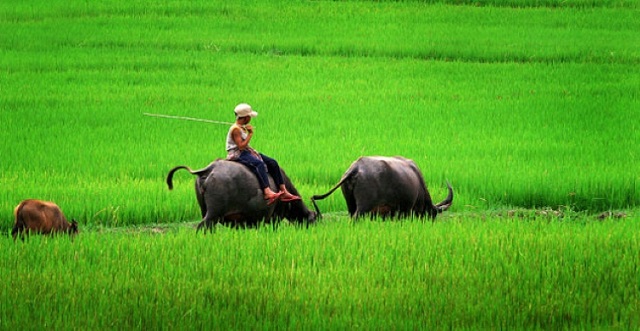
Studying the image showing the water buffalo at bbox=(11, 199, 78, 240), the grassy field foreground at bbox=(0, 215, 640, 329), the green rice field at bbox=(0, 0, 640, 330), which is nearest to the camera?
the grassy field foreground at bbox=(0, 215, 640, 329)

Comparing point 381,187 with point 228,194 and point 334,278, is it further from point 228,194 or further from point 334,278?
point 334,278

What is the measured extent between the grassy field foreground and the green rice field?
19 millimetres

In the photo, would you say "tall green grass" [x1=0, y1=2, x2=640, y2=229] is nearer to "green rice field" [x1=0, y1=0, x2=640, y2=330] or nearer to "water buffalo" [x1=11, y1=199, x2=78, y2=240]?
"green rice field" [x1=0, y1=0, x2=640, y2=330]

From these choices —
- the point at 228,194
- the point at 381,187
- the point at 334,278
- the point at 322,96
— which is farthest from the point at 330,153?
the point at 334,278

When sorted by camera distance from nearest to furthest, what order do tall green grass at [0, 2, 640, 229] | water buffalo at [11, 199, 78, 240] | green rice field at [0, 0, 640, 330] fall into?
1. green rice field at [0, 0, 640, 330]
2. water buffalo at [11, 199, 78, 240]
3. tall green grass at [0, 2, 640, 229]

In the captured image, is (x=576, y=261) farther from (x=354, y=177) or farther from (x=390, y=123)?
(x=390, y=123)

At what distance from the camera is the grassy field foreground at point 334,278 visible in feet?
18.2

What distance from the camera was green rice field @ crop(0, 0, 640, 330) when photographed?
588cm

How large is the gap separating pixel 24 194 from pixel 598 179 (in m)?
4.87

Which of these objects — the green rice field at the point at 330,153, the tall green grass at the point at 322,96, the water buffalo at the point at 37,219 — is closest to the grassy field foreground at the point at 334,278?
the green rice field at the point at 330,153

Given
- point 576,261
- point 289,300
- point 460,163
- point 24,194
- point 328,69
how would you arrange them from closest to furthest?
point 289,300
point 576,261
point 24,194
point 460,163
point 328,69

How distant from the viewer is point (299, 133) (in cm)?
1259

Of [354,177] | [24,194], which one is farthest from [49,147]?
[354,177]

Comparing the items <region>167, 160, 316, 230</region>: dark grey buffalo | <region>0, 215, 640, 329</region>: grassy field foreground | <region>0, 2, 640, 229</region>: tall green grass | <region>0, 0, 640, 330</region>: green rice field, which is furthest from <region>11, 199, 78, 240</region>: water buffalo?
<region>0, 2, 640, 229</region>: tall green grass
